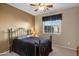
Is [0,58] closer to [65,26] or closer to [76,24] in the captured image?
[65,26]

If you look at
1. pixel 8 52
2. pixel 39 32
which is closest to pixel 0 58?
pixel 8 52

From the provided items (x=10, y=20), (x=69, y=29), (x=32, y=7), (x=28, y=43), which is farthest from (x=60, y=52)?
(x=10, y=20)

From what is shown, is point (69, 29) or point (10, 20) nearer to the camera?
point (69, 29)

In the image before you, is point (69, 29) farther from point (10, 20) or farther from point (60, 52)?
point (10, 20)

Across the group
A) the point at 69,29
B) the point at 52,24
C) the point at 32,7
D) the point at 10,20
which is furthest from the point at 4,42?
the point at 69,29

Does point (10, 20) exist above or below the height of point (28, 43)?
above

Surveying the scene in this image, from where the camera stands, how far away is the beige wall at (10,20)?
1792 mm

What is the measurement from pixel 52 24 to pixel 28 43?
0.57 m

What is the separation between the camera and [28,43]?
73.2 inches

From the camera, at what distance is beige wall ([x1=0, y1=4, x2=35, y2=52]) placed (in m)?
1.79

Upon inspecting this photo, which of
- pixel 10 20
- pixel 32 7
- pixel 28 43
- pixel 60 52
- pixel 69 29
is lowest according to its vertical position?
pixel 60 52

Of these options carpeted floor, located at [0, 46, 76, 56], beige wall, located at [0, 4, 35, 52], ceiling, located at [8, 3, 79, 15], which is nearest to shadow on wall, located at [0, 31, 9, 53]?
beige wall, located at [0, 4, 35, 52]

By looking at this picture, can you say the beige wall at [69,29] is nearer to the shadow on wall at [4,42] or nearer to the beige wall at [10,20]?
the beige wall at [10,20]

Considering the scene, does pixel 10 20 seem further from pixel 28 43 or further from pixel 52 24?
pixel 52 24
